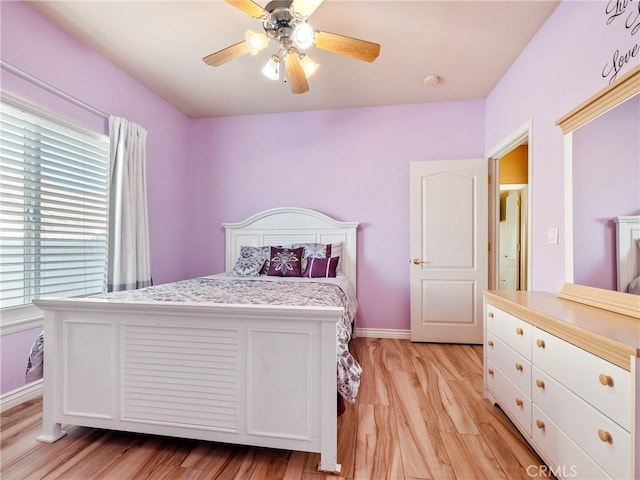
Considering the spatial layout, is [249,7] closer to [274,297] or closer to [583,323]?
[274,297]

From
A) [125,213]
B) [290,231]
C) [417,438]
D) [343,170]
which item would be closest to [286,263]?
[290,231]

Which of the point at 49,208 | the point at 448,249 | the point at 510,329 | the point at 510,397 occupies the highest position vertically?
the point at 49,208

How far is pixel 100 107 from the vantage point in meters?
2.52

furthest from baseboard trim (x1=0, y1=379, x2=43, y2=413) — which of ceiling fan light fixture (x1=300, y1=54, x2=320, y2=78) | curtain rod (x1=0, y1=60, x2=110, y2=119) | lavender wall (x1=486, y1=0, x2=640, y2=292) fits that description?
lavender wall (x1=486, y1=0, x2=640, y2=292)

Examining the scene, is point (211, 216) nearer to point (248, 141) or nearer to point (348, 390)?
point (248, 141)

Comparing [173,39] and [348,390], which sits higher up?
[173,39]

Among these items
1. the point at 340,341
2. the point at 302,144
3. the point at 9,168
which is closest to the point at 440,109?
the point at 302,144

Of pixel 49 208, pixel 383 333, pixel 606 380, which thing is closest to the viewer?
pixel 606 380

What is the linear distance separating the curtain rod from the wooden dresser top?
A: 330 centimetres

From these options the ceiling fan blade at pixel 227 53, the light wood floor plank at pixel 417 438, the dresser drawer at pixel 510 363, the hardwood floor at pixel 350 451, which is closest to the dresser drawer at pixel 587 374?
the dresser drawer at pixel 510 363

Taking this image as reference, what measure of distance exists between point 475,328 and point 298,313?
2503 mm

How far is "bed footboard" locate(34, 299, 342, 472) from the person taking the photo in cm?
134

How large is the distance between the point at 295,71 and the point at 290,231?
1793mm

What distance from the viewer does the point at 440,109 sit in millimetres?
3312
